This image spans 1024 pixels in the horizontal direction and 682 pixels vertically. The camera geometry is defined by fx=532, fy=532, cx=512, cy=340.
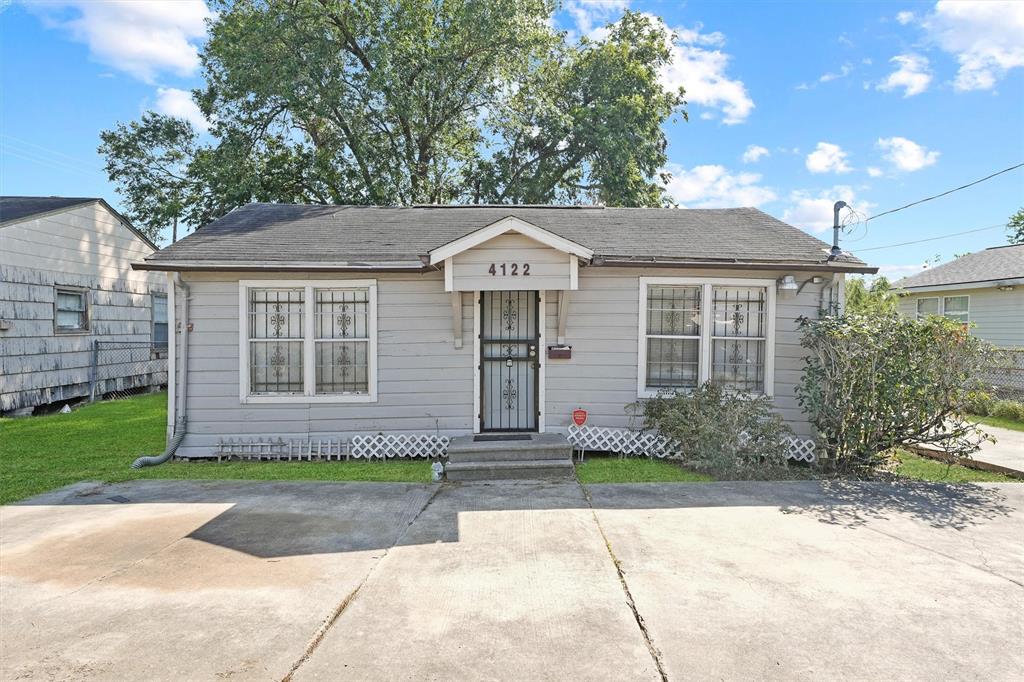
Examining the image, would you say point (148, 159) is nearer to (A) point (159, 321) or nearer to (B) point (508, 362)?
(A) point (159, 321)

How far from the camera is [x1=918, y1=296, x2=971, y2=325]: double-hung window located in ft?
50.0

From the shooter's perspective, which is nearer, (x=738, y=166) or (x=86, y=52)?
(x=86, y=52)

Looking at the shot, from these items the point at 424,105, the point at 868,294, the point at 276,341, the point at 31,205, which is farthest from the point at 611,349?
the point at 31,205

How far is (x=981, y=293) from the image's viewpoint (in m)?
14.6

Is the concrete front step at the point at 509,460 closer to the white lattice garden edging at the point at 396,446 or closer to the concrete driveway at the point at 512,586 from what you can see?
the white lattice garden edging at the point at 396,446

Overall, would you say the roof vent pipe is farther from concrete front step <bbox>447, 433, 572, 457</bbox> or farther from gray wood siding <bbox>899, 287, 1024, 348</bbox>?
gray wood siding <bbox>899, 287, 1024, 348</bbox>

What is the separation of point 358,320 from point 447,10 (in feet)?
43.2

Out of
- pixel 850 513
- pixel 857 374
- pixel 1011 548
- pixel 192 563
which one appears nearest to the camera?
pixel 192 563

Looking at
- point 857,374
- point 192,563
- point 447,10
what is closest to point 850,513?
point 857,374

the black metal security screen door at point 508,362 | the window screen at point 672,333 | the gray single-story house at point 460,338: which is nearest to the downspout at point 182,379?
the gray single-story house at point 460,338

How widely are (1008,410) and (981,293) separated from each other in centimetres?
526

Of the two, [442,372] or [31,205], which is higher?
[31,205]

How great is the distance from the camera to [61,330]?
12.0 m

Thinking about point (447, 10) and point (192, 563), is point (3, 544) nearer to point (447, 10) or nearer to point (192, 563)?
point (192, 563)
